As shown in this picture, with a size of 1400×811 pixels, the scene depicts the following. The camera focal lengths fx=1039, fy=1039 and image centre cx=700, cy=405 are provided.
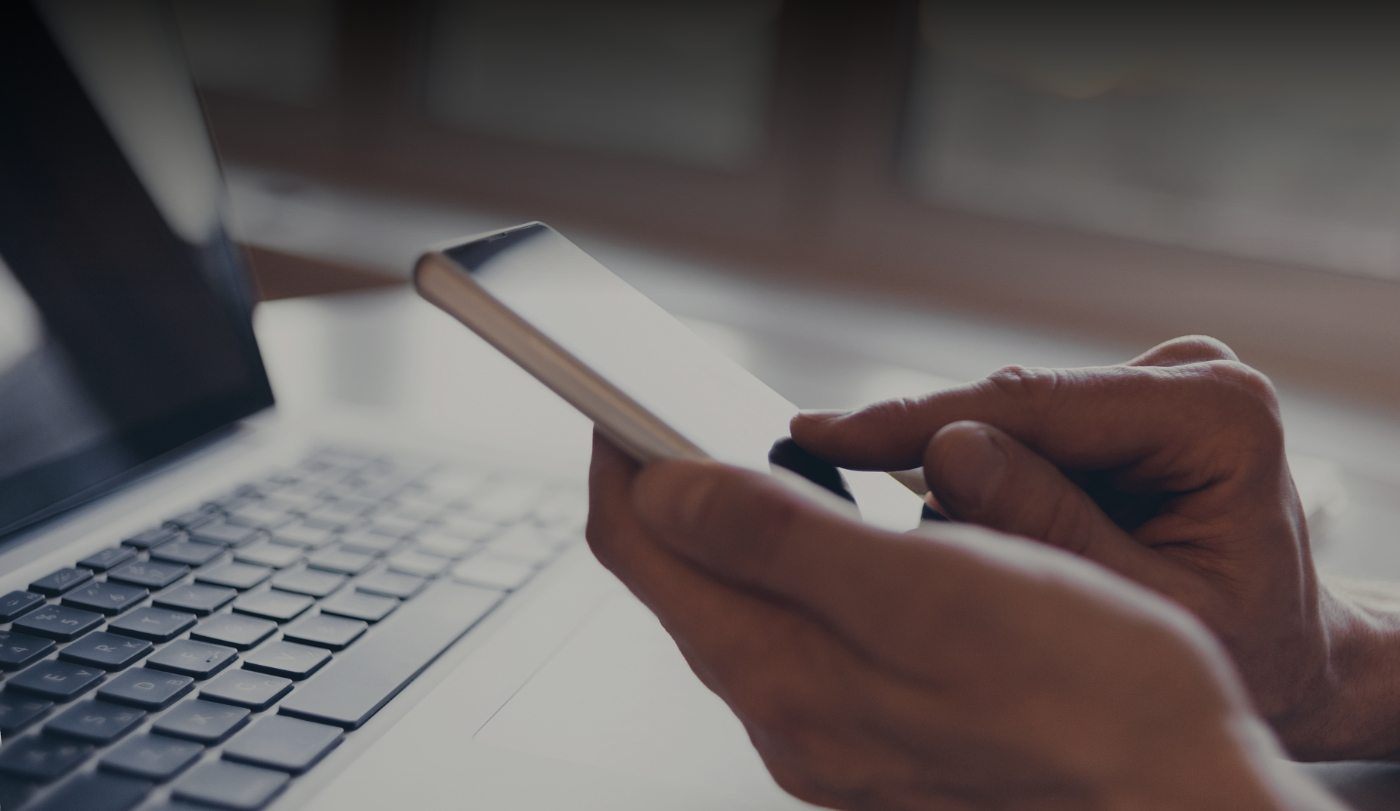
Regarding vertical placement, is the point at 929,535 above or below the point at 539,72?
below

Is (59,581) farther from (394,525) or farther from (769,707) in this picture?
(769,707)

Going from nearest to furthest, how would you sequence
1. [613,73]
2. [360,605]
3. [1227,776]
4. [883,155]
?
[1227,776], [360,605], [883,155], [613,73]

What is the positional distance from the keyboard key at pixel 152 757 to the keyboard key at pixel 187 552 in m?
0.13

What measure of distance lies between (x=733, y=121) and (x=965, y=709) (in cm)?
131

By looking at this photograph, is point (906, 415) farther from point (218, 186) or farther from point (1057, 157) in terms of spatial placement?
point (1057, 157)

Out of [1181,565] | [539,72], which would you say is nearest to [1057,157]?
[539,72]

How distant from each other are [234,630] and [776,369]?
2.02ft

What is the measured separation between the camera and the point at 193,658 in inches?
15.2

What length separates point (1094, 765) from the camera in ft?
0.82

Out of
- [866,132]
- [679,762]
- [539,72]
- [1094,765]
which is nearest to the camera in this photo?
[1094,765]

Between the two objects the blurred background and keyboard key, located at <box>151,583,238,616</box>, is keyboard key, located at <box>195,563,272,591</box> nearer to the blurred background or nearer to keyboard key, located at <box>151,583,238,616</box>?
keyboard key, located at <box>151,583,238,616</box>

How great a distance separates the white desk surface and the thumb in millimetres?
162

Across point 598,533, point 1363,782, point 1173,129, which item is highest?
point 1173,129

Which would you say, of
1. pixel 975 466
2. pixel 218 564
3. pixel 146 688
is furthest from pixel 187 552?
pixel 975 466
